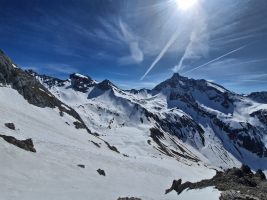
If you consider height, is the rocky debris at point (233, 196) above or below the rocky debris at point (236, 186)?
below

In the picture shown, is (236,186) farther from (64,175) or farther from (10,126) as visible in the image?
(10,126)

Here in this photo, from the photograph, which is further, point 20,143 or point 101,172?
point 101,172

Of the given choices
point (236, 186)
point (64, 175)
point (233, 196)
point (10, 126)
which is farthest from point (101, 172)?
point (233, 196)

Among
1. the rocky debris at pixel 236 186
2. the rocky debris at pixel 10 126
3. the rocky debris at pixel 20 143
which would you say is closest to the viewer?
the rocky debris at pixel 236 186

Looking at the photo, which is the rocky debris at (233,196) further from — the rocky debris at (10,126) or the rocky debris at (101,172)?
the rocky debris at (10,126)

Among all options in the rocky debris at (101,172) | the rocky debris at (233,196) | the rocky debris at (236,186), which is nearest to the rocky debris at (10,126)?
the rocky debris at (101,172)

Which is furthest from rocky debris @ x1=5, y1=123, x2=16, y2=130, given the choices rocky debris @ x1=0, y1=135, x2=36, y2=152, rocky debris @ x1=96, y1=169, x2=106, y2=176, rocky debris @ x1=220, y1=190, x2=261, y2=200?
rocky debris @ x1=220, y1=190, x2=261, y2=200

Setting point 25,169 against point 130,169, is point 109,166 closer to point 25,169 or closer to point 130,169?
point 130,169

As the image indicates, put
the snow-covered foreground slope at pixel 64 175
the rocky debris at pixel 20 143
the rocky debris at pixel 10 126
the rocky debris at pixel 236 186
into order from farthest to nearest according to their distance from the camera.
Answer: the rocky debris at pixel 10 126 → the rocky debris at pixel 20 143 → the snow-covered foreground slope at pixel 64 175 → the rocky debris at pixel 236 186

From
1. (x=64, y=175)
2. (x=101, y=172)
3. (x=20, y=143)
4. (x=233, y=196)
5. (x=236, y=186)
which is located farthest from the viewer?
(x=101, y=172)

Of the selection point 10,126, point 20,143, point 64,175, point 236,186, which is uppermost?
point 10,126

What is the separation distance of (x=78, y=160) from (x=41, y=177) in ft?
49.4

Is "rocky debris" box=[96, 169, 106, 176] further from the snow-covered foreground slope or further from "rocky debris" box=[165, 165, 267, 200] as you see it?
"rocky debris" box=[165, 165, 267, 200]

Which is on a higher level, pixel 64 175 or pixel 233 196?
pixel 233 196
